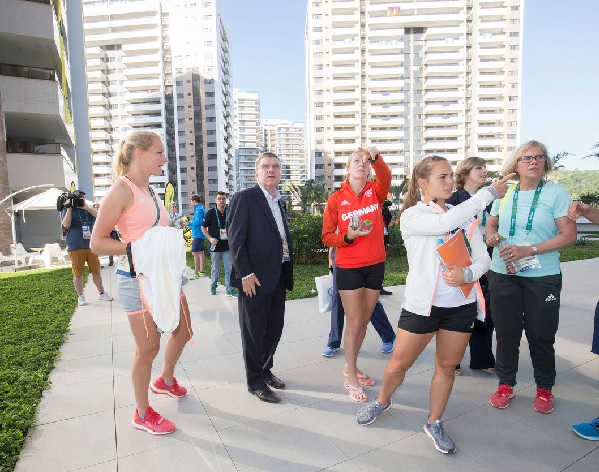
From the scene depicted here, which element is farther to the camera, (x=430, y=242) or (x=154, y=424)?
(x=154, y=424)

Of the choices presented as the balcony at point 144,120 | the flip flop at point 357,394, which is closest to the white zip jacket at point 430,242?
the flip flop at point 357,394

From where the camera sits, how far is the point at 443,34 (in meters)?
73.9

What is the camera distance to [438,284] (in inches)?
88.9

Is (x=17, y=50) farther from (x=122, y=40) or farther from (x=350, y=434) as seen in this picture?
(x=122, y=40)

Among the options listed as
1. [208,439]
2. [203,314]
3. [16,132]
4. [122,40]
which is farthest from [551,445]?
[122,40]

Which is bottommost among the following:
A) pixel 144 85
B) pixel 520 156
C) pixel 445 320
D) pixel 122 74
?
pixel 445 320

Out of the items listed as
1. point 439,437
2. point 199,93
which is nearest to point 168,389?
point 439,437

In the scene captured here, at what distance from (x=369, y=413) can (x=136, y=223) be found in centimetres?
205

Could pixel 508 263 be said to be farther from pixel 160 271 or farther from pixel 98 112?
pixel 98 112

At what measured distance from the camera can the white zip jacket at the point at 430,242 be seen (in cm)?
214

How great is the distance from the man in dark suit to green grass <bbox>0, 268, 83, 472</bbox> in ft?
5.40

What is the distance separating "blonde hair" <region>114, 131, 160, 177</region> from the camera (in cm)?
243

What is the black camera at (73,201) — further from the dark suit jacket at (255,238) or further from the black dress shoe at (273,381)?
the black dress shoe at (273,381)

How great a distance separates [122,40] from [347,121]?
5133cm
